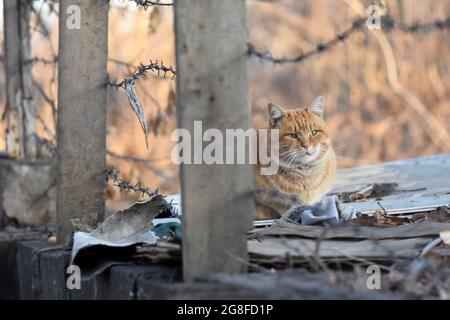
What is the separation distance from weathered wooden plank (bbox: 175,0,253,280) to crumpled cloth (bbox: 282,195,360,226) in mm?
742

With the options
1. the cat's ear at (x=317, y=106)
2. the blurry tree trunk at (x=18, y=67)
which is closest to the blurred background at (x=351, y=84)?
the blurry tree trunk at (x=18, y=67)

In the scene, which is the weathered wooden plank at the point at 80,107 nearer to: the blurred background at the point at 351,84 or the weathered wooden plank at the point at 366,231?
the weathered wooden plank at the point at 366,231

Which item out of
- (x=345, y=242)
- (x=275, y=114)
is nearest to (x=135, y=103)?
(x=345, y=242)

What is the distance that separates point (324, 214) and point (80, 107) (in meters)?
1.24

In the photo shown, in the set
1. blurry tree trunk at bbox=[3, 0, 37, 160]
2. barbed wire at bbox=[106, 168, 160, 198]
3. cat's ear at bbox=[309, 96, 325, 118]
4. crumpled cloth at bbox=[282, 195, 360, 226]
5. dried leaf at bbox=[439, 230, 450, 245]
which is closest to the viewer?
dried leaf at bbox=[439, 230, 450, 245]

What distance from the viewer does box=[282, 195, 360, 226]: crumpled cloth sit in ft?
9.91

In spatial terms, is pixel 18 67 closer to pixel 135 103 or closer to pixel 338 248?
pixel 135 103

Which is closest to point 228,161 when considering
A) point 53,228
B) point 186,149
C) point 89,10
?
point 186,149

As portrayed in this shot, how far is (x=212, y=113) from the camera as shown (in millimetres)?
2301

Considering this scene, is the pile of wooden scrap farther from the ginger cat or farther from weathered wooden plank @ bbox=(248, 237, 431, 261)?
the ginger cat

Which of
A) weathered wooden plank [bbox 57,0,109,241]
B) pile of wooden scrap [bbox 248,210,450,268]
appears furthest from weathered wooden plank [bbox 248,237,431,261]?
weathered wooden plank [bbox 57,0,109,241]

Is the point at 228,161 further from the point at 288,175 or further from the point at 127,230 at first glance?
the point at 288,175

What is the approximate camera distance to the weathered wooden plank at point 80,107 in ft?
11.5
